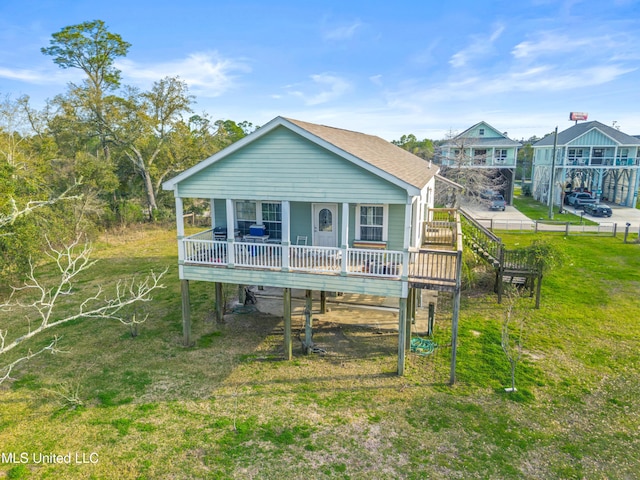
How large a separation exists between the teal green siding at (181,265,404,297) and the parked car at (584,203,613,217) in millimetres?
35462

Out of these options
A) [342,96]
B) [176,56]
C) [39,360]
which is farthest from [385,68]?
[39,360]

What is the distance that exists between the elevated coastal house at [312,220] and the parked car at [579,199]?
37.6 m

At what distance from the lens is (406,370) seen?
12258 mm

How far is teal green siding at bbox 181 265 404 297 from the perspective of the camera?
452 inches

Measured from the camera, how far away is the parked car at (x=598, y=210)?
37.5m

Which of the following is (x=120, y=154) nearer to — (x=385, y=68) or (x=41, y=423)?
(x=385, y=68)

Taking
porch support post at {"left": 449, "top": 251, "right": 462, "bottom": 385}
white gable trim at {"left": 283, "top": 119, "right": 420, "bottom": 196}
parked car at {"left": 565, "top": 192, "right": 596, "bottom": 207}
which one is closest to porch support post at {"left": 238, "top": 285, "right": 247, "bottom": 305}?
white gable trim at {"left": 283, "top": 119, "right": 420, "bottom": 196}

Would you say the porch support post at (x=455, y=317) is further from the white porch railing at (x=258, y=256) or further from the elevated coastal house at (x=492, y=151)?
the elevated coastal house at (x=492, y=151)

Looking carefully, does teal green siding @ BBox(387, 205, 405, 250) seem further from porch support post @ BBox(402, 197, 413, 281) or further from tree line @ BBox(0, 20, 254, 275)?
tree line @ BBox(0, 20, 254, 275)

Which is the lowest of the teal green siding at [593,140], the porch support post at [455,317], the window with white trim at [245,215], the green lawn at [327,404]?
the green lawn at [327,404]

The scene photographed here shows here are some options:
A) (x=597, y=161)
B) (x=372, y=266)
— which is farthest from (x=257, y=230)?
(x=597, y=161)

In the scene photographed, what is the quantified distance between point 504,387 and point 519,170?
86141mm

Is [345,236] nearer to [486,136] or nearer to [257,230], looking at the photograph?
[257,230]

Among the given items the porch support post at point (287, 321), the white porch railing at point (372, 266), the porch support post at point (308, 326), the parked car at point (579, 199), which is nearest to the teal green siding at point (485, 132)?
the parked car at point (579, 199)
